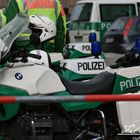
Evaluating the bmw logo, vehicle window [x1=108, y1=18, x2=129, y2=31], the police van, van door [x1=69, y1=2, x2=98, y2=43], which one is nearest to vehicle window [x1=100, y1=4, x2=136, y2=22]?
the police van

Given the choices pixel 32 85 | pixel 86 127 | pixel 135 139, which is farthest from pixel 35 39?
pixel 135 139

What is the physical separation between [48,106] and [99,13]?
13.8 m

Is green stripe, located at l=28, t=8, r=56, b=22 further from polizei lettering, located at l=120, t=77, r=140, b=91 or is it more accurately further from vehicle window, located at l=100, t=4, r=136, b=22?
vehicle window, located at l=100, t=4, r=136, b=22

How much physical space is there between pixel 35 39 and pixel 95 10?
13.3 metres

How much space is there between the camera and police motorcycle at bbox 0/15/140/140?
4922 mm

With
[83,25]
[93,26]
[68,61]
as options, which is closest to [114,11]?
[93,26]

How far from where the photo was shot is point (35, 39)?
17.5ft

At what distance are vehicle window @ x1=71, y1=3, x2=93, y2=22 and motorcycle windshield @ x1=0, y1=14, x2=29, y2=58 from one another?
13459mm

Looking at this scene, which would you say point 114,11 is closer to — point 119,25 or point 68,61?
point 119,25

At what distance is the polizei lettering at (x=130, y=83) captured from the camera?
206 inches

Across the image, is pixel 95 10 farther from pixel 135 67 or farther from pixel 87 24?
pixel 135 67

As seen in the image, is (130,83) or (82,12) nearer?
(130,83)

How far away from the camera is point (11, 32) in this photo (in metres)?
5.13

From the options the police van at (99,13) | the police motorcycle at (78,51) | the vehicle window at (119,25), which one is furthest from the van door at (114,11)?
the police motorcycle at (78,51)
